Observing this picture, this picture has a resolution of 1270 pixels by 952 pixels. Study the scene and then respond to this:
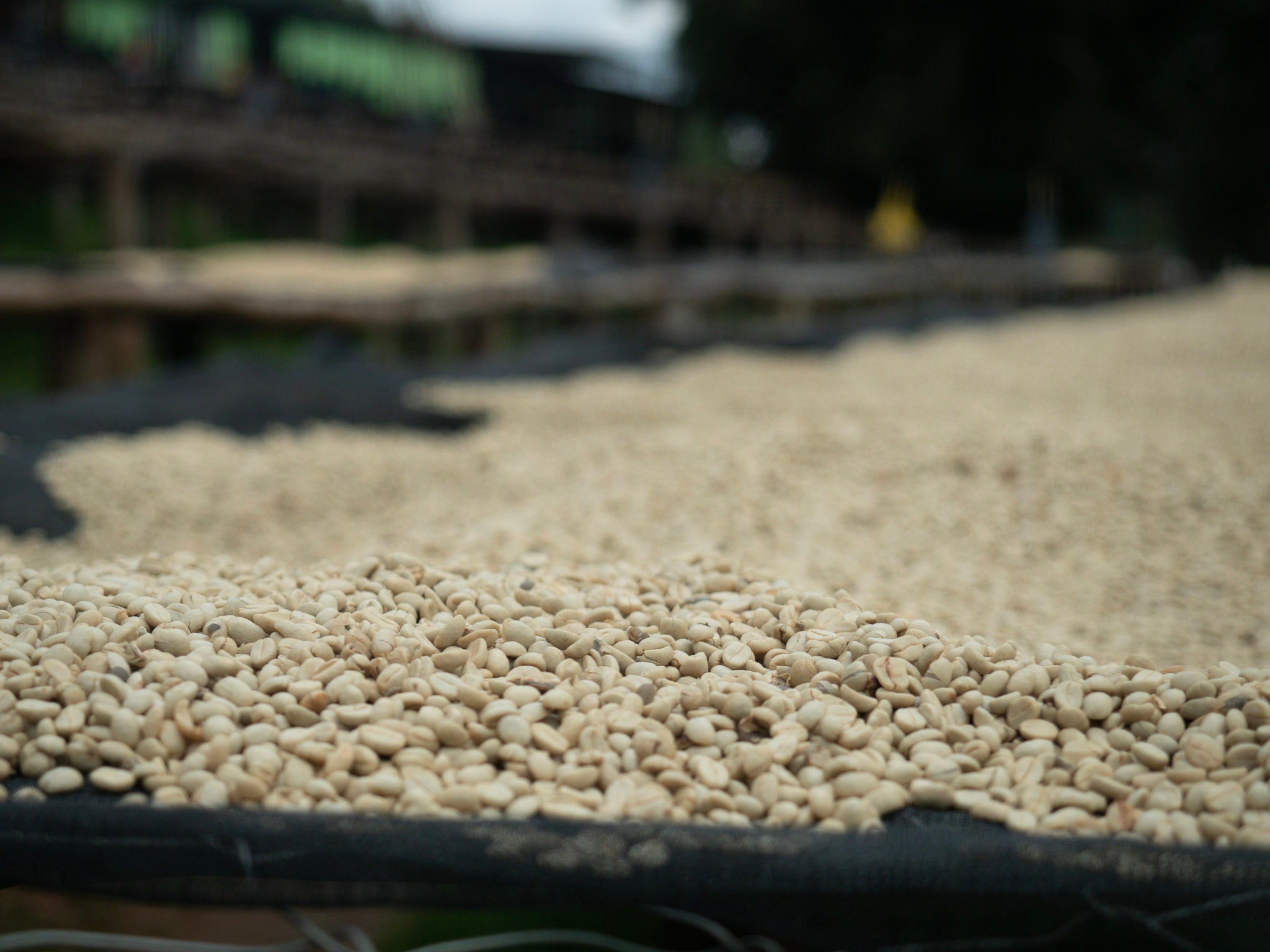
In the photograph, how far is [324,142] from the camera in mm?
12234

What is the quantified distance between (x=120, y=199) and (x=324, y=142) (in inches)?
110

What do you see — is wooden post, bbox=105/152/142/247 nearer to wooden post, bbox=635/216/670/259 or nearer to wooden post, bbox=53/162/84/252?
wooden post, bbox=53/162/84/252

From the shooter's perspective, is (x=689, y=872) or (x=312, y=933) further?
(x=312, y=933)

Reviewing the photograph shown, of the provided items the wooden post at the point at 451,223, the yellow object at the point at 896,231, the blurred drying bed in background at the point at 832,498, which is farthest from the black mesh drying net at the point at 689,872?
the yellow object at the point at 896,231

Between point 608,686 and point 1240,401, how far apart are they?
4964mm

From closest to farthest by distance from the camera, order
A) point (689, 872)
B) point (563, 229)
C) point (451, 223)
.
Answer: point (689, 872), point (451, 223), point (563, 229)

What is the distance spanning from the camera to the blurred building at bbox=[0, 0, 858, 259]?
10.5m

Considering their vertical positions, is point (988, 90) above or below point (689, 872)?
above

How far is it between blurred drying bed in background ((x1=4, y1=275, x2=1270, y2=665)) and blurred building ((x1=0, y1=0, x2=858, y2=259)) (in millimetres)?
6811

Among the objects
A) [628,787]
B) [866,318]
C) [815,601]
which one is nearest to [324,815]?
[628,787]

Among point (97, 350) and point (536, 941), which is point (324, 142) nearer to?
point (97, 350)

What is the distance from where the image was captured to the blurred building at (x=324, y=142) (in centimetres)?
1050

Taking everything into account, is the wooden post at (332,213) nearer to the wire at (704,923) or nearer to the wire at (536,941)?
the wire at (536,941)

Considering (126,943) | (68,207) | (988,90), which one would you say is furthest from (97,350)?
(988,90)
